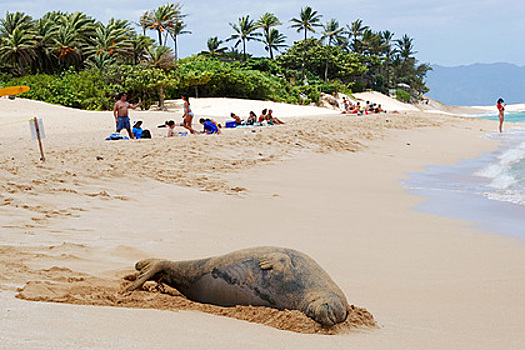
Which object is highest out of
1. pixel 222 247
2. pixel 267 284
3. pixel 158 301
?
pixel 267 284

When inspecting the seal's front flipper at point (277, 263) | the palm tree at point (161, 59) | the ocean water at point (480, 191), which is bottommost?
the ocean water at point (480, 191)

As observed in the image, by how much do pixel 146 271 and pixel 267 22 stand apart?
188 feet

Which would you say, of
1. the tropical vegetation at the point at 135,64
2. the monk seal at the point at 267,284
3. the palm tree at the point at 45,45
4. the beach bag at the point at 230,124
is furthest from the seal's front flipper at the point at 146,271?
the palm tree at the point at 45,45

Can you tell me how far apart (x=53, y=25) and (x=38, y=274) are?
38.3 m

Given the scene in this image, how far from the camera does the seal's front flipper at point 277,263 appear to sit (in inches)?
119

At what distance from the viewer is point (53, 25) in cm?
3741

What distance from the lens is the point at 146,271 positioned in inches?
138

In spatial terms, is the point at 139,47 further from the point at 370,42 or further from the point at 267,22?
the point at 370,42

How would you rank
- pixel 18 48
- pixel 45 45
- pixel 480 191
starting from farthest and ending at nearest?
pixel 45 45 → pixel 18 48 → pixel 480 191

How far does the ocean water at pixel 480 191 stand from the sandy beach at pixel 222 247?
0.37m

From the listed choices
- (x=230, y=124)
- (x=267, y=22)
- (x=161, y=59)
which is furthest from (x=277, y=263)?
(x=267, y=22)

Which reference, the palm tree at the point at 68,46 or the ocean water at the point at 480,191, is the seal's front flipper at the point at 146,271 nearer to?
the ocean water at the point at 480,191

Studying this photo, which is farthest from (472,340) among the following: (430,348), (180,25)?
(180,25)

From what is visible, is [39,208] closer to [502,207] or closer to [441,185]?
[502,207]
